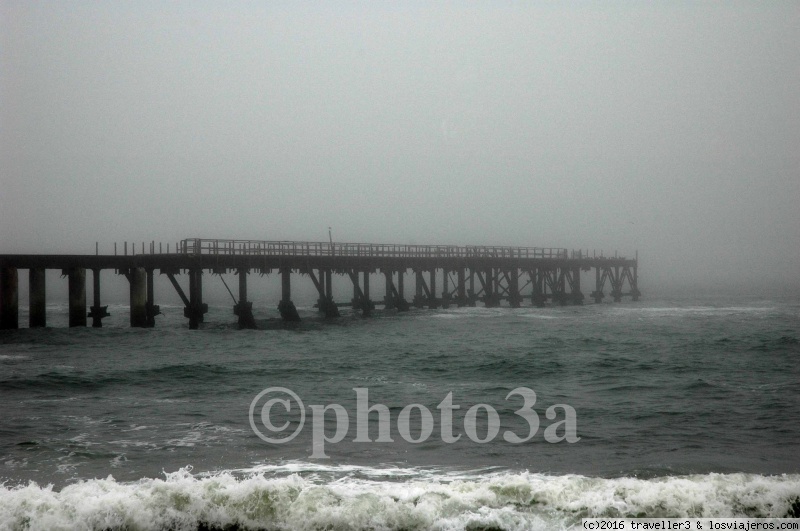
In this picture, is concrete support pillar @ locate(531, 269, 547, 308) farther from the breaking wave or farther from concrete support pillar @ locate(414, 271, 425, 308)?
the breaking wave

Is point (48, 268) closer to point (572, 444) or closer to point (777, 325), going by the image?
point (572, 444)

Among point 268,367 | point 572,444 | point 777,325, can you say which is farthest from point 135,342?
point 777,325

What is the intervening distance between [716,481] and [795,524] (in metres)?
0.99

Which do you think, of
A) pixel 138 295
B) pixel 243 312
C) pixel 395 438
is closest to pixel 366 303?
A: pixel 243 312

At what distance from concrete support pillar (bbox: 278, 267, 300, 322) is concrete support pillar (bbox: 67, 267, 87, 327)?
9.28 metres

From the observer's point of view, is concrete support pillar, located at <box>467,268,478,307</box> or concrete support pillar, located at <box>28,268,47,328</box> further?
concrete support pillar, located at <box>467,268,478,307</box>

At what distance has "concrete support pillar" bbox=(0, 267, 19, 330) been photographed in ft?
98.2

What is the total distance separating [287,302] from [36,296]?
11529 millimetres

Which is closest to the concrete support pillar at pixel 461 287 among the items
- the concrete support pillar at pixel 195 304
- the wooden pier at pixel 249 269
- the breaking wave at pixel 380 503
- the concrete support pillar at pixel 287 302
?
the wooden pier at pixel 249 269

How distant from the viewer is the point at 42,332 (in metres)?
30.2

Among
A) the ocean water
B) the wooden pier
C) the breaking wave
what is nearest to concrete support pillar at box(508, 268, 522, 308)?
the wooden pier

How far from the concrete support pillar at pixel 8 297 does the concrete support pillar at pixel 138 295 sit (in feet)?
15.2

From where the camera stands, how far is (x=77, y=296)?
31.9 m

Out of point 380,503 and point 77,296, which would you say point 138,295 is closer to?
point 77,296
